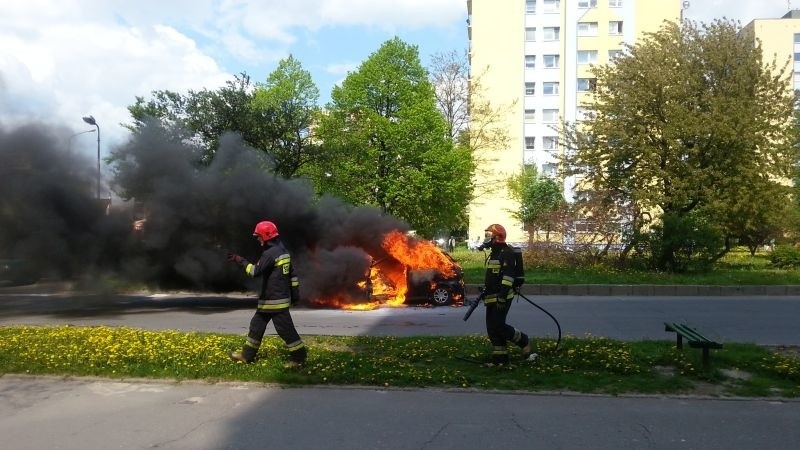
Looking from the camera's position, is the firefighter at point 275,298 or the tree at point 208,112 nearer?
the firefighter at point 275,298

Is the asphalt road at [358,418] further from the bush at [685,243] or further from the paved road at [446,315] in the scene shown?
the bush at [685,243]

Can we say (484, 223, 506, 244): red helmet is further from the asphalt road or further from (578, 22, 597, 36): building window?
(578, 22, 597, 36): building window

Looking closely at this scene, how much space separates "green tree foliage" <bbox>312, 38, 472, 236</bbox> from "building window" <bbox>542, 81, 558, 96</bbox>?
3027 cm

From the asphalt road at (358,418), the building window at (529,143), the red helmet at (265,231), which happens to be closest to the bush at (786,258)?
the asphalt road at (358,418)

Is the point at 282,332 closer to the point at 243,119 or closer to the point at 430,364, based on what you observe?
the point at 430,364

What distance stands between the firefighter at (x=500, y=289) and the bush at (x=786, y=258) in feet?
63.6

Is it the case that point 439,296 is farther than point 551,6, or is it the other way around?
point 551,6

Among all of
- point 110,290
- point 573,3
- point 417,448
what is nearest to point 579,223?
point 110,290

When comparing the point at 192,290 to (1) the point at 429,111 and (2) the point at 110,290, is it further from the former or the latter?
(1) the point at 429,111

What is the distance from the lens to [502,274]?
7168mm

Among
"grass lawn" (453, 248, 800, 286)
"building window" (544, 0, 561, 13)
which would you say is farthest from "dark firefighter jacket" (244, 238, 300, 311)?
"building window" (544, 0, 561, 13)

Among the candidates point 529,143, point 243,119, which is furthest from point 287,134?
point 529,143

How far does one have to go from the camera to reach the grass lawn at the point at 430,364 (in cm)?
643

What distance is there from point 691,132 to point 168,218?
16258 mm
